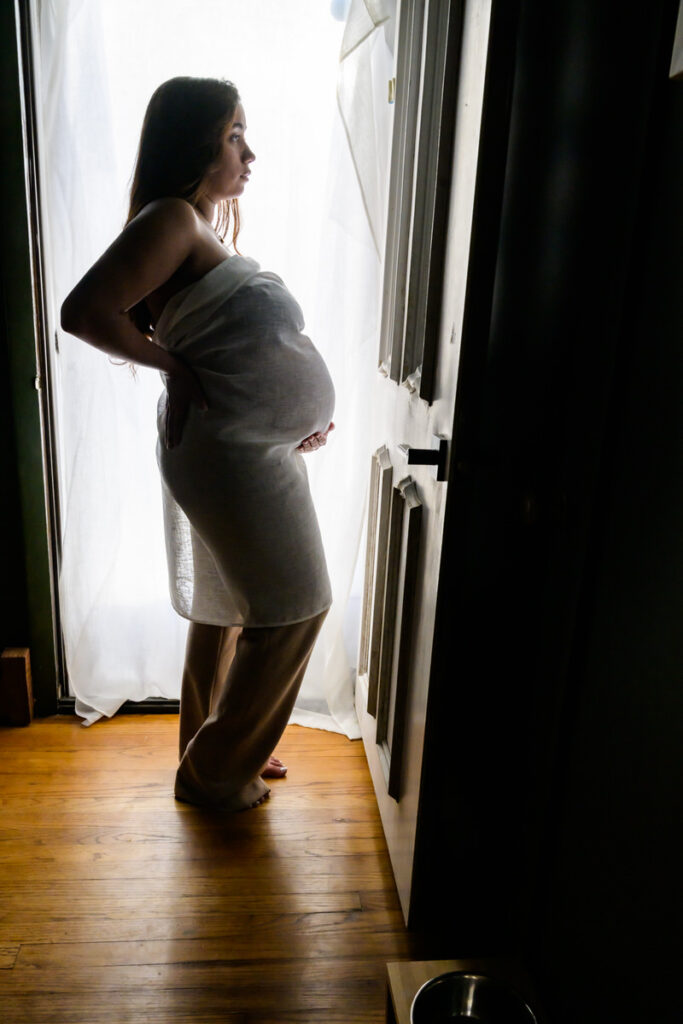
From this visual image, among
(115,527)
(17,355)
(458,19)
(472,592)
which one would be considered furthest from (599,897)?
(17,355)

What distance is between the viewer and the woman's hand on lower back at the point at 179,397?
1311 millimetres

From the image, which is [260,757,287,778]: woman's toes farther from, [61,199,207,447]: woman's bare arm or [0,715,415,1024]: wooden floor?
[61,199,207,447]: woman's bare arm

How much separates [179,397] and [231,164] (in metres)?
0.42

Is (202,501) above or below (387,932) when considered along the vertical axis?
above

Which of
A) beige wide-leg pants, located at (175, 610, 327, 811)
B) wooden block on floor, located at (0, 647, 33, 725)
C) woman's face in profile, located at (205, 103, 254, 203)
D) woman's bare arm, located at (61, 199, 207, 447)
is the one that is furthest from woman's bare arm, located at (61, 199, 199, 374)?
wooden block on floor, located at (0, 647, 33, 725)

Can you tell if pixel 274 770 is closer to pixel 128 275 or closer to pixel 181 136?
pixel 128 275

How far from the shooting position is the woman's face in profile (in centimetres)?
132

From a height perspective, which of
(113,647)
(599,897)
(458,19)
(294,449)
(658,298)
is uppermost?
(458,19)

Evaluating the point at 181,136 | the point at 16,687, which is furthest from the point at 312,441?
the point at 16,687

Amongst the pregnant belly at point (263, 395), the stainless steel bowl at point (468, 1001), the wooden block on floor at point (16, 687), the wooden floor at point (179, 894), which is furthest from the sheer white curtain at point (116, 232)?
the stainless steel bowl at point (468, 1001)

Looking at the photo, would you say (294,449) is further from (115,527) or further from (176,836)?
(176,836)

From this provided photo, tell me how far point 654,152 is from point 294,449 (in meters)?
0.82

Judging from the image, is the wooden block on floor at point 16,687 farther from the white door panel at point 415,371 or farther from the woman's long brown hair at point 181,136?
the woman's long brown hair at point 181,136

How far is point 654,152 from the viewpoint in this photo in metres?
0.82
